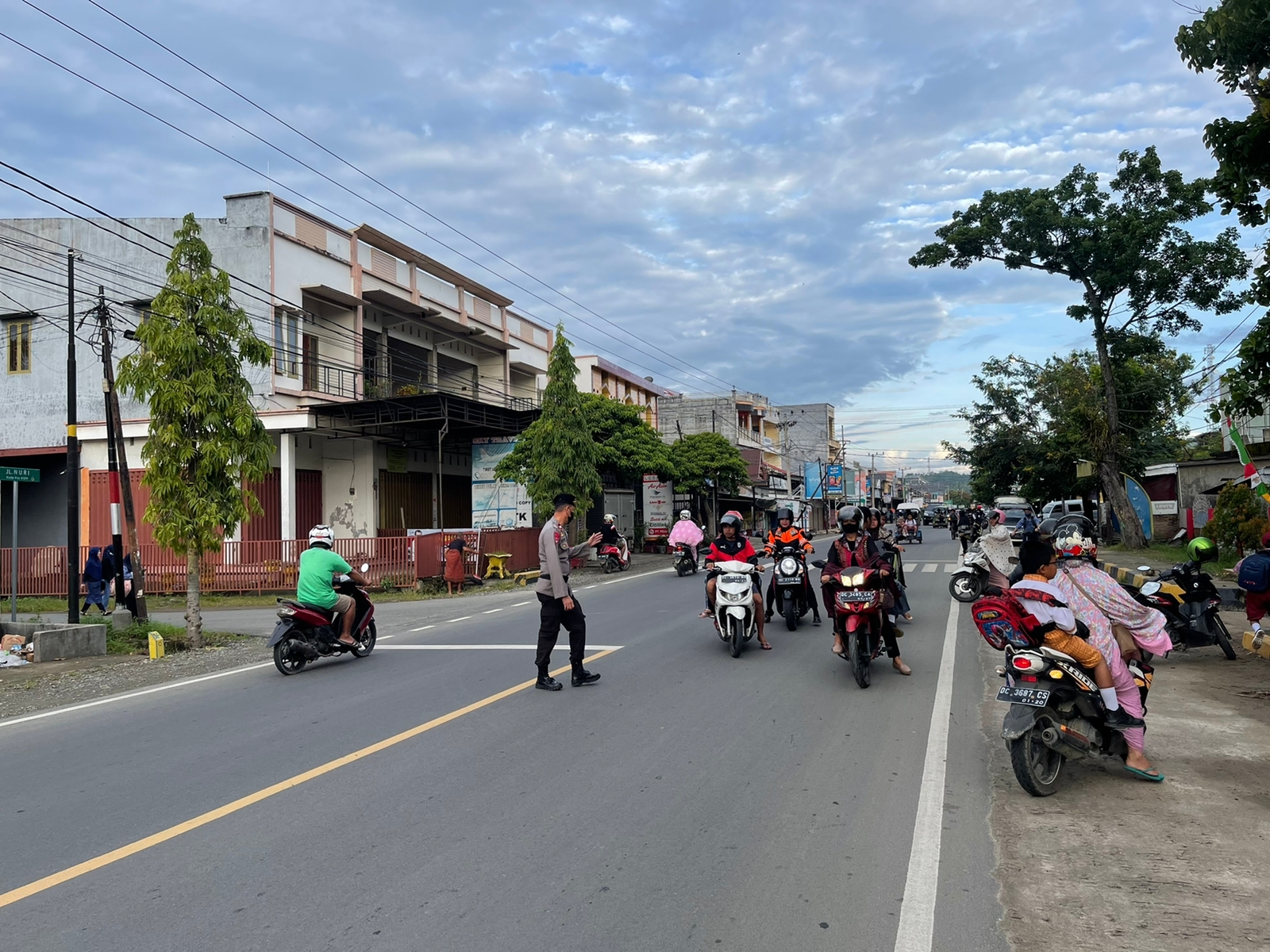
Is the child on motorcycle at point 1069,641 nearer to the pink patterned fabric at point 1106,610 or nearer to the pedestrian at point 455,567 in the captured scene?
the pink patterned fabric at point 1106,610

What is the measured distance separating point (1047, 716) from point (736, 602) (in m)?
5.05

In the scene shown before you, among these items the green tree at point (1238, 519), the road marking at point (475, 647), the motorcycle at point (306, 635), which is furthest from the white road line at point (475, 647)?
the green tree at point (1238, 519)

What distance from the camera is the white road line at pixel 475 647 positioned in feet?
37.0

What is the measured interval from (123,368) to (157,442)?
1.27m

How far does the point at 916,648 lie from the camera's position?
36.0 ft

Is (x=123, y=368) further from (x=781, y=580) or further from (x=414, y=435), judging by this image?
(x=414, y=435)

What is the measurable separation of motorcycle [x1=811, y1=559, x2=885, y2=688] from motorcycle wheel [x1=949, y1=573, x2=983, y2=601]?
7.85 m

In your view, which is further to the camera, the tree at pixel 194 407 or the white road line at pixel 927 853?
the tree at pixel 194 407

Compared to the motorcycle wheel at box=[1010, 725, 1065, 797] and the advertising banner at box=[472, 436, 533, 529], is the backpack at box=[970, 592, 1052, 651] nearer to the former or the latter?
the motorcycle wheel at box=[1010, 725, 1065, 797]

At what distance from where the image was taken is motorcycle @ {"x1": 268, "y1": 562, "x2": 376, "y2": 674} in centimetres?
1027

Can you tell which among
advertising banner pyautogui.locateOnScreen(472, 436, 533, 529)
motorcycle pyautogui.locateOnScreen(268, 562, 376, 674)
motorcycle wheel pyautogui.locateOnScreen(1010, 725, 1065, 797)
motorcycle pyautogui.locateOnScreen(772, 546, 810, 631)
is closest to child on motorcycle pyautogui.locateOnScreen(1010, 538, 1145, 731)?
motorcycle wheel pyautogui.locateOnScreen(1010, 725, 1065, 797)

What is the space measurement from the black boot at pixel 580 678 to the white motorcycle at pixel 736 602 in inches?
82.1

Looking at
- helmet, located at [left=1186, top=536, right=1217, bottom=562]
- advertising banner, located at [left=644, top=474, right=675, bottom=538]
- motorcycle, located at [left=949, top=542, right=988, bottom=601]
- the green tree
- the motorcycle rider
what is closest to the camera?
helmet, located at [left=1186, top=536, right=1217, bottom=562]

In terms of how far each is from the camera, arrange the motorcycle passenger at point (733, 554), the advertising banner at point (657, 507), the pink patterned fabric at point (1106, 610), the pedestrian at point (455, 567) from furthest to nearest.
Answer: the advertising banner at point (657, 507) → the pedestrian at point (455, 567) → the motorcycle passenger at point (733, 554) → the pink patterned fabric at point (1106, 610)
